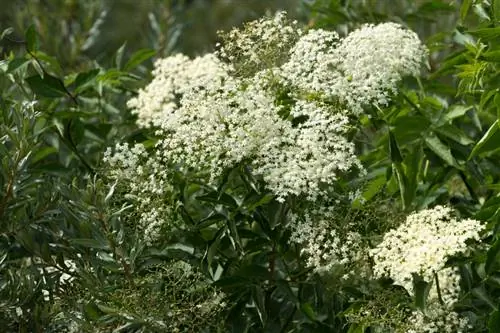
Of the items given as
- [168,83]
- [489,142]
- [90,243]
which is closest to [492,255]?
[489,142]

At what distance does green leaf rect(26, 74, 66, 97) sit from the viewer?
3.00 metres

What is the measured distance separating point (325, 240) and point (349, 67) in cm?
42

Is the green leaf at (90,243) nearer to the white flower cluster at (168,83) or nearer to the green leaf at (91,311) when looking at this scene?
the green leaf at (91,311)

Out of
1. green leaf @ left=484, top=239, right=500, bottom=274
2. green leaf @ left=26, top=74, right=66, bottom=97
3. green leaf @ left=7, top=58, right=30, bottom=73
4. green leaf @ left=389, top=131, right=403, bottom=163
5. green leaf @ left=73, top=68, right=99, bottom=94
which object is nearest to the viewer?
green leaf @ left=484, top=239, right=500, bottom=274

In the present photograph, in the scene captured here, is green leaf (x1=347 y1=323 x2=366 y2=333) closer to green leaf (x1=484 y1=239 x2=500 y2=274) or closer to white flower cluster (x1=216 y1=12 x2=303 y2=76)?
green leaf (x1=484 y1=239 x2=500 y2=274)

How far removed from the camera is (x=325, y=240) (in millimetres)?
2469

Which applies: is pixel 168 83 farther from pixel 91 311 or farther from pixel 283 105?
pixel 91 311

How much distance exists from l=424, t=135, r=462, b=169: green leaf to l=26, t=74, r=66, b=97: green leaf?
1.03 meters

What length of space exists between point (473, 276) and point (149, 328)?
764 millimetres

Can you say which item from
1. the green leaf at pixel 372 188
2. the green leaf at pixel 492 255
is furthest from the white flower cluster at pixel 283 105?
the green leaf at pixel 492 255

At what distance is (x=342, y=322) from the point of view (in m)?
2.60

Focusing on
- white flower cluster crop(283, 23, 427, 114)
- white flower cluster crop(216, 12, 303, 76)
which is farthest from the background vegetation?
white flower cluster crop(216, 12, 303, 76)

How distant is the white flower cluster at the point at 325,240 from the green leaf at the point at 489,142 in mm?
348

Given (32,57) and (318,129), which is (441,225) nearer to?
(318,129)
